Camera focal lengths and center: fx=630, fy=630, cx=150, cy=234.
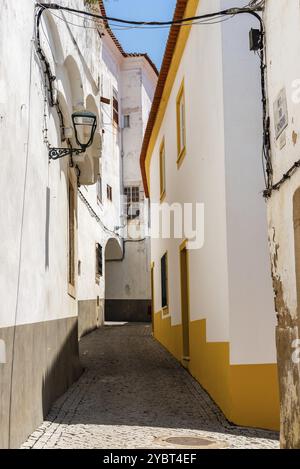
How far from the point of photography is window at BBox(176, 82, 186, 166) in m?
11.5

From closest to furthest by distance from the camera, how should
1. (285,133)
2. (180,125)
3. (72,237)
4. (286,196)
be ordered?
(286,196) < (285,133) < (72,237) < (180,125)

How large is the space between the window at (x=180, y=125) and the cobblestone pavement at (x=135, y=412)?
12.8ft

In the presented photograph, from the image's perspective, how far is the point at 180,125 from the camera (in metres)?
11.9

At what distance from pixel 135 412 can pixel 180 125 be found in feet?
19.4

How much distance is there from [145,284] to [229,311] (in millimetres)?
18019

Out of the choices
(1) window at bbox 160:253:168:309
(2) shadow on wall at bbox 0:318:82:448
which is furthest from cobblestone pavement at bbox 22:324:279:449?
(1) window at bbox 160:253:168:309

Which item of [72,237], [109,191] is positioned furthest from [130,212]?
[72,237]

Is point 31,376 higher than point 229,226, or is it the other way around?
point 229,226

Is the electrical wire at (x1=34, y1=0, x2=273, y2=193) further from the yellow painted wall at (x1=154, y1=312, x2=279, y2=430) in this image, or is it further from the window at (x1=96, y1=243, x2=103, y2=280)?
the window at (x1=96, y1=243, x2=103, y2=280)

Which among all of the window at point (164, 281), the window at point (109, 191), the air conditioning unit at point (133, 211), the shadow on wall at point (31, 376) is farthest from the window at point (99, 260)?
the shadow on wall at point (31, 376)

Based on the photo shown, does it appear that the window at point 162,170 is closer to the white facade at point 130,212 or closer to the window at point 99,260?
the window at point 99,260

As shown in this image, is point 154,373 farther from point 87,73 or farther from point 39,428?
point 87,73

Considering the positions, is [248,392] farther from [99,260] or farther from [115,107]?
[115,107]

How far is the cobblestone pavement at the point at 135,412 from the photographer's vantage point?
257 inches
